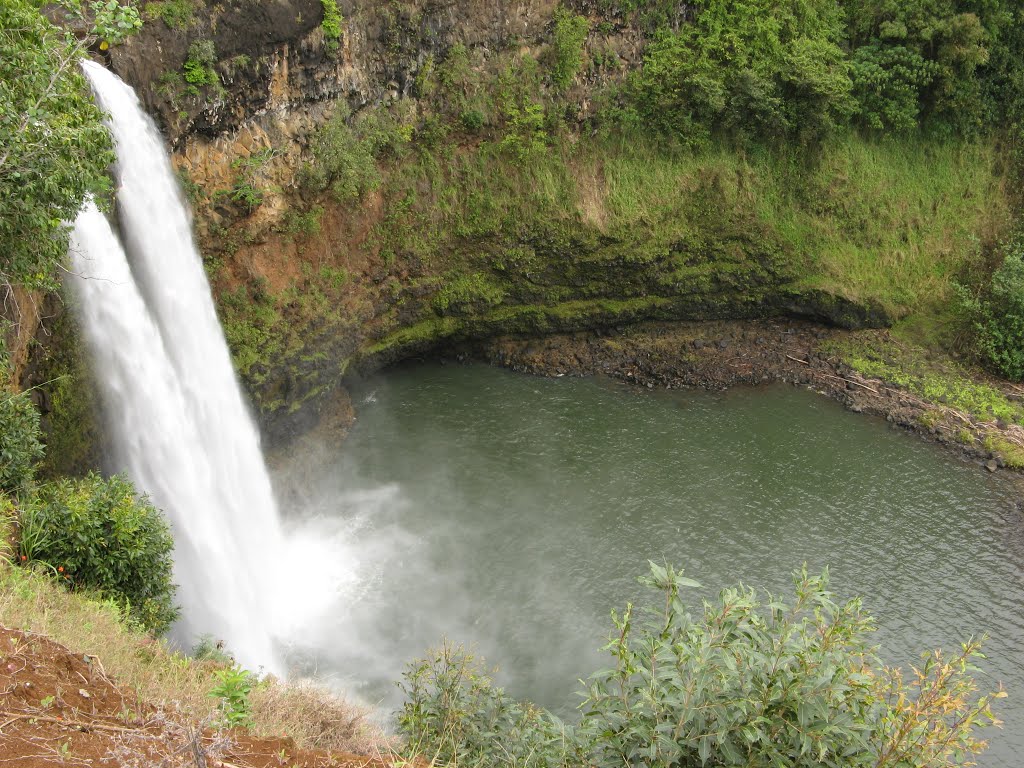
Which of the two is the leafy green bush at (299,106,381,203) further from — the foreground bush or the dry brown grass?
the foreground bush

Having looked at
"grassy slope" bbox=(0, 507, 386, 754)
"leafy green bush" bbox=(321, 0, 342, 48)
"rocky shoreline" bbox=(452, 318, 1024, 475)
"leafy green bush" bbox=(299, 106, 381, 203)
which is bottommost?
"rocky shoreline" bbox=(452, 318, 1024, 475)

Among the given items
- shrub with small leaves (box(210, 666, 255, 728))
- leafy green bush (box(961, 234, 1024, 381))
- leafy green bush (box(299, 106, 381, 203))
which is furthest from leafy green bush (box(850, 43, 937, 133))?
shrub with small leaves (box(210, 666, 255, 728))

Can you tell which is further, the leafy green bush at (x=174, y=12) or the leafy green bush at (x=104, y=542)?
the leafy green bush at (x=174, y=12)

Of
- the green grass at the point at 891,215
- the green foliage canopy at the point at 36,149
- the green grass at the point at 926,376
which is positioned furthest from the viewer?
the green grass at the point at 891,215

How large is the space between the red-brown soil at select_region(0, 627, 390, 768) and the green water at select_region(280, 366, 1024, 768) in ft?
23.2

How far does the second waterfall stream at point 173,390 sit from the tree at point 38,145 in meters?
2.64

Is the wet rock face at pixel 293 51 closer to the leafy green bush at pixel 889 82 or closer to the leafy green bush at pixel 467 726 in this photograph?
the leafy green bush at pixel 889 82

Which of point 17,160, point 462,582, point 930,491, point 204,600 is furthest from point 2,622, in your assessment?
point 930,491

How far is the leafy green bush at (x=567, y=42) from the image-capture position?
2203 cm

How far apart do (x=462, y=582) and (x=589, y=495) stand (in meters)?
4.08

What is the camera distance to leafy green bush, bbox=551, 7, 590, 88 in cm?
2203

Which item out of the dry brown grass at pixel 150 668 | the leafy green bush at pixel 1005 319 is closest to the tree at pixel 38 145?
the dry brown grass at pixel 150 668

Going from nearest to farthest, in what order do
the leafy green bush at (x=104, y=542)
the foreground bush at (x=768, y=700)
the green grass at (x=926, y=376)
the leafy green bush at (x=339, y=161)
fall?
the foreground bush at (x=768, y=700) < the leafy green bush at (x=104, y=542) < the leafy green bush at (x=339, y=161) < the green grass at (x=926, y=376)

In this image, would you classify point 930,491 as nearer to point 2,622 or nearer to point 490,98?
point 490,98
